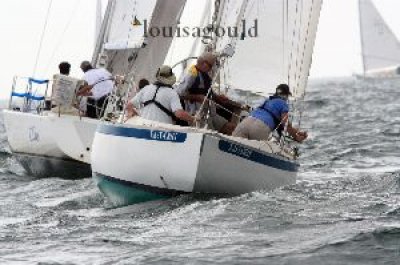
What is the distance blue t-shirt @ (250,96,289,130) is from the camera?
1124 centimetres

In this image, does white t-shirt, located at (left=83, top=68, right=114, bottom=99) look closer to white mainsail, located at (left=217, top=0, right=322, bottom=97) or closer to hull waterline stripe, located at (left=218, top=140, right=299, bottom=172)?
white mainsail, located at (left=217, top=0, right=322, bottom=97)

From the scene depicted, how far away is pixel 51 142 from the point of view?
51.1ft

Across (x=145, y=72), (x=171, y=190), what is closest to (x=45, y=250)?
(x=171, y=190)

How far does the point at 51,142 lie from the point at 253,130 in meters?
5.46

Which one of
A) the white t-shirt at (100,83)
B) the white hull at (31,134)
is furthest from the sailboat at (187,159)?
the white hull at (31,134)

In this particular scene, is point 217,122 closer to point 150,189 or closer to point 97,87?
point 150,189

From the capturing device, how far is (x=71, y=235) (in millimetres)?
8820

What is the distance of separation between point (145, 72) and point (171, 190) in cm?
744

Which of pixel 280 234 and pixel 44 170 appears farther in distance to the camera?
pixel 44 170

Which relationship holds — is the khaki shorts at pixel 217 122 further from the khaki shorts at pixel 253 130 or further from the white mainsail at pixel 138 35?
the white mainsail at pixel 138 35

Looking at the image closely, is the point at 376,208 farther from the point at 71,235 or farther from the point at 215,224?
the point at 71,235

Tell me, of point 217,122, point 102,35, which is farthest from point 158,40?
point 217,122

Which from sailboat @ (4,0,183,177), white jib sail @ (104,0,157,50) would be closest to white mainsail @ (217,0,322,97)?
sailboat @ (4,0,183,177)

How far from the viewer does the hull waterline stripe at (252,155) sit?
10055 mm
